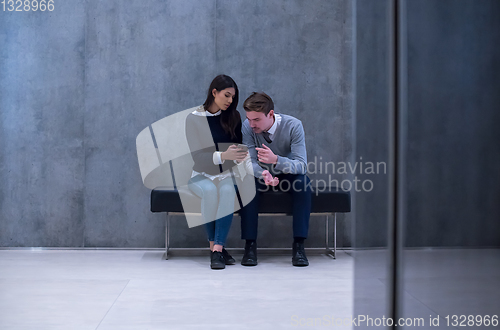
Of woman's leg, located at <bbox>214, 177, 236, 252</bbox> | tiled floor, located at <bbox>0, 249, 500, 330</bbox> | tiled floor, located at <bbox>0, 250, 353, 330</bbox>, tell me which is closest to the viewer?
tiled floor, located at <bbox>0, 249, 500, 330</bbox>

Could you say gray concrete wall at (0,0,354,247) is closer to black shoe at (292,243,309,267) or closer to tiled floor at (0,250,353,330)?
tiled floor at (0,250,353,330)

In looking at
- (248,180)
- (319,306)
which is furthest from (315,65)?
(319,306)

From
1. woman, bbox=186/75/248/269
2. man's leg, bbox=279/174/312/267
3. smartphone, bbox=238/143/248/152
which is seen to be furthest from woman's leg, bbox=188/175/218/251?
man's leg, bbox=279/174/312/267

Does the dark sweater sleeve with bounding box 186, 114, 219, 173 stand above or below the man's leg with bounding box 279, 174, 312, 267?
above

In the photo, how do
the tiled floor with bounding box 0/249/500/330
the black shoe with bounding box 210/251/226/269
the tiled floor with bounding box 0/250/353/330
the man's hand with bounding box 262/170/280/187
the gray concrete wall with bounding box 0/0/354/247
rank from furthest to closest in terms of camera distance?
the gray concrete wall with bounding box 0/0/354/247 < the man's hand with bounding box 262/170/280/187 < the black shoe with bounding box 210/251/226/269 < the tiled floor with bounding box 0/250/353/330 < the tiled floor with bounding box 0/249/500/330

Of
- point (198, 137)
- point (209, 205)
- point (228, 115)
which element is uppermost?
point (228, 115)

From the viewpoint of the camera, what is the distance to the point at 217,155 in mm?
2445

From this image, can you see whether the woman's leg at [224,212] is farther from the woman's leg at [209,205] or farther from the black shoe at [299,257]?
the black shoe at [299,257]

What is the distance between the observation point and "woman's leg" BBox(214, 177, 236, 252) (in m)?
2.36

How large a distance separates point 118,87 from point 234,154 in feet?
3.83

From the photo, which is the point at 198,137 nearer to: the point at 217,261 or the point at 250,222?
the point at 250,222

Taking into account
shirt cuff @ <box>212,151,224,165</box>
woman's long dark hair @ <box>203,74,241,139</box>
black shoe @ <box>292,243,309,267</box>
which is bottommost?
black shoe @ <box>292,243,309,267</box>

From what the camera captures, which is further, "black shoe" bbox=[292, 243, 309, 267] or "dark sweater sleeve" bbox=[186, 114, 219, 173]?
"dark sweater sleeve" bbox=[186, 114, 219, 173]

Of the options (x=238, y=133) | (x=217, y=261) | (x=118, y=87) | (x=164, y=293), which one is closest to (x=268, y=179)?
(x=238, y=133)
